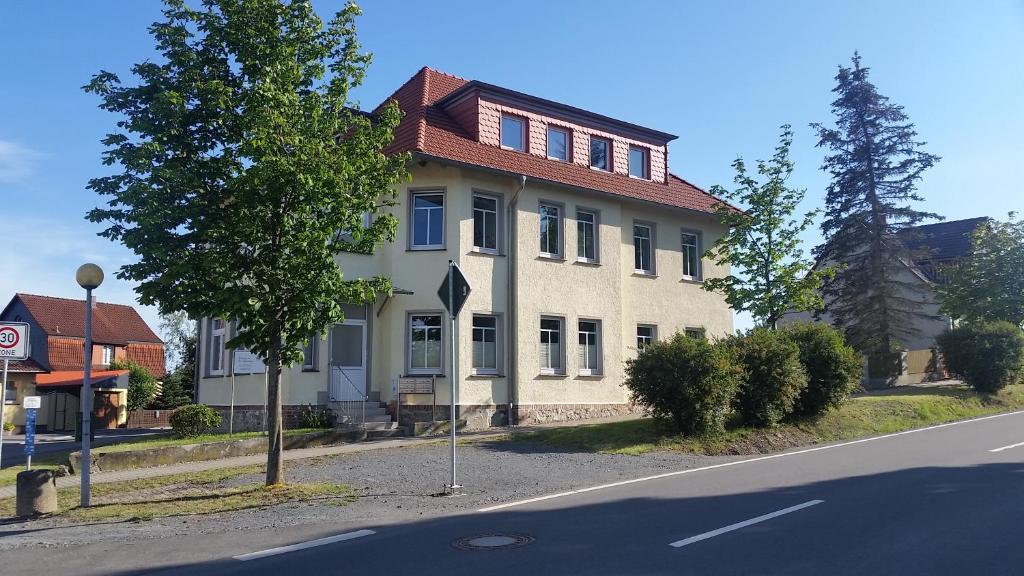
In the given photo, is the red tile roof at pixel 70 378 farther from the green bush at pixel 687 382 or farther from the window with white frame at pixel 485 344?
the green bush at pixel 687 382

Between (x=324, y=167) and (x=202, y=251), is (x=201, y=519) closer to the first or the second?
(x=202, y=251)

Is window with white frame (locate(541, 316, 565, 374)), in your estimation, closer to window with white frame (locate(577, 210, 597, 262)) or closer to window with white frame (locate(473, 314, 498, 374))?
window with white frame (locate(473, 314, 498, 374))

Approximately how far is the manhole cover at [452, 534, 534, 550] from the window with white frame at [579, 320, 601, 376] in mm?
15387

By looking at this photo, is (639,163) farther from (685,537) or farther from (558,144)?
(685,537)

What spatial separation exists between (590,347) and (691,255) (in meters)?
6.03

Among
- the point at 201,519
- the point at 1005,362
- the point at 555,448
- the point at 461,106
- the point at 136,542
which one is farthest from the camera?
the point at 1005,362

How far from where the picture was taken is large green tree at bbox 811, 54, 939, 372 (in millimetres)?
34594

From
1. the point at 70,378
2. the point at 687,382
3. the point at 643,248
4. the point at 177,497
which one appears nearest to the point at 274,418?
the point at 177,497

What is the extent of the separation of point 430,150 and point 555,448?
8.69 meters

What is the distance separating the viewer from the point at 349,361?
21016 mm

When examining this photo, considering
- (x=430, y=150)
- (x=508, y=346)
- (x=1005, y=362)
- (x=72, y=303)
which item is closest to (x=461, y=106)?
(x=430, y=150)

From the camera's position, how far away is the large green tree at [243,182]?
10547 mm

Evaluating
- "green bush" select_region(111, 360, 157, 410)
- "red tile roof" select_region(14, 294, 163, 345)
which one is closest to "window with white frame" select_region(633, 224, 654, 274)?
"green bush" select_region(111, 360, 157, 410)

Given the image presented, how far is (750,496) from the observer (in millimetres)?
9438
